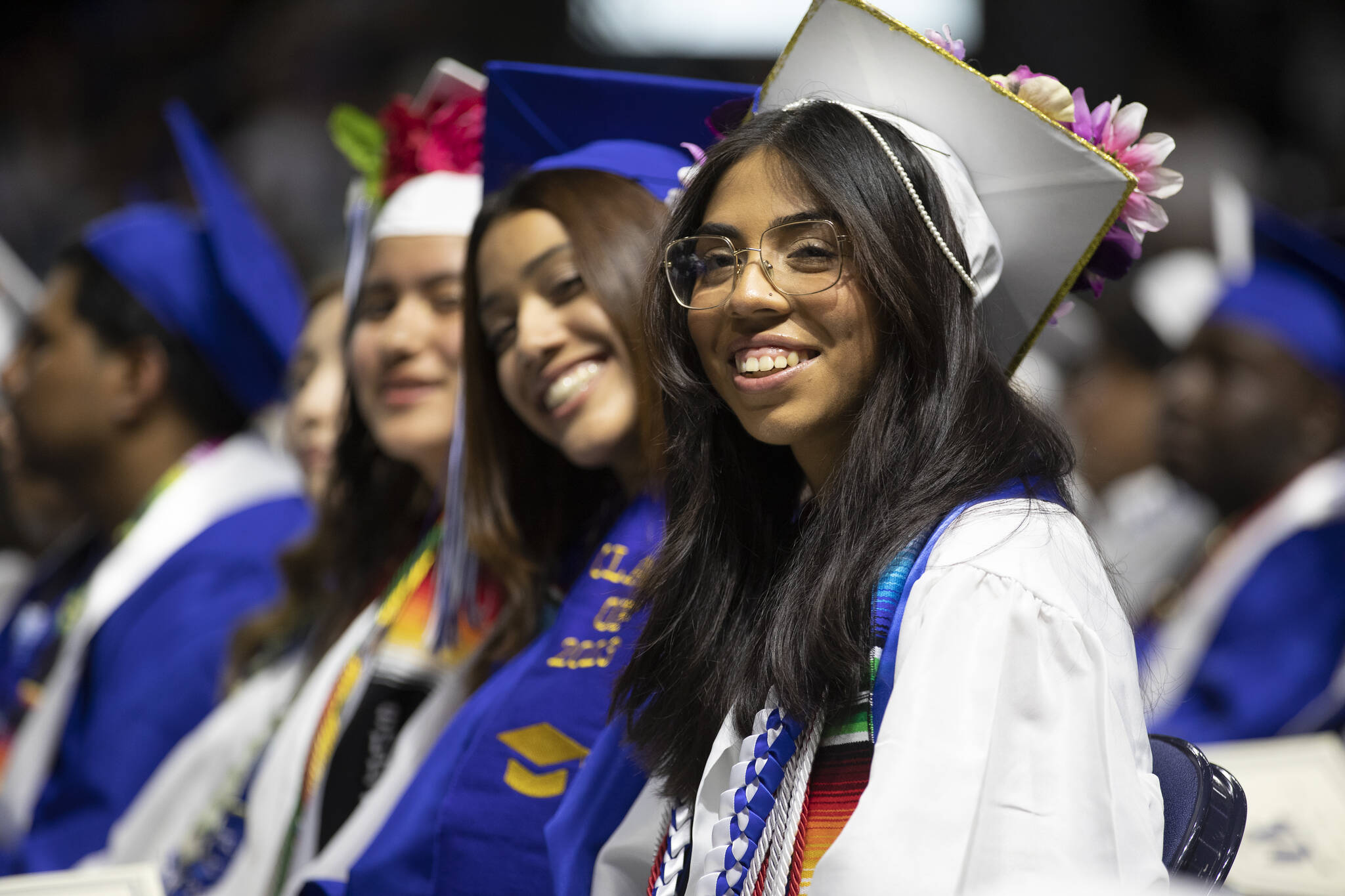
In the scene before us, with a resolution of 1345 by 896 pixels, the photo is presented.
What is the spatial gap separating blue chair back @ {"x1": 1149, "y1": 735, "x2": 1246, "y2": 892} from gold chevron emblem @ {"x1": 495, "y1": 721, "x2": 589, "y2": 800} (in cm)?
84

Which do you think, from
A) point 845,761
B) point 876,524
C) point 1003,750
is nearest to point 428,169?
point 876,524

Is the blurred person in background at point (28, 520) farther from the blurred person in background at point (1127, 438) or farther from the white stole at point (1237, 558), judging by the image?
the blurred person in background at point (1127, 438)

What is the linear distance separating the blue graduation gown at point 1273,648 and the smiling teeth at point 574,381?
7.21ft

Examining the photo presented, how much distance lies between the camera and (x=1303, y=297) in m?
3.91

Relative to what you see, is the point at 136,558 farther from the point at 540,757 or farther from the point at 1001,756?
the point at 1001,756

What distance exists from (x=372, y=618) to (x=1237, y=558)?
2.62m

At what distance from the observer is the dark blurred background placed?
311 inches

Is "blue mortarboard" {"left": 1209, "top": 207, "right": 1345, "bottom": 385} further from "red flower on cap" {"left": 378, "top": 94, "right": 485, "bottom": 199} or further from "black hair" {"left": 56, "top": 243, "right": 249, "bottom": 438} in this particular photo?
"black hair" {"left": 56, "top": 243, "right": 249, "bottom": 438}

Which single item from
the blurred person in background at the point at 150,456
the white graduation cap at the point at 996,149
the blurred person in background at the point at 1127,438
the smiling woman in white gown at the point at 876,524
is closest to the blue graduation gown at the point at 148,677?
the blurred person in background at the point at 150,456

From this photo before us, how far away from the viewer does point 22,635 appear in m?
3.91

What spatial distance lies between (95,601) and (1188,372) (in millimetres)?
3282

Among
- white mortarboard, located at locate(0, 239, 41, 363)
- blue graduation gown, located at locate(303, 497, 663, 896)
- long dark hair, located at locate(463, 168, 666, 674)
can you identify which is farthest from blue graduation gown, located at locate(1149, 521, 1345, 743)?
white mortarboard, located at locate(0, 239, 41, 363)

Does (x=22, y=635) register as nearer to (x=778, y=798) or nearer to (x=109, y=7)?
(x=778, y=798)

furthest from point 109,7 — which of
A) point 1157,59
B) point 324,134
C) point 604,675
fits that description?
point 604,675
